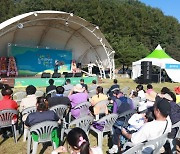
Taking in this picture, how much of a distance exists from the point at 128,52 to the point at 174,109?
102 ft

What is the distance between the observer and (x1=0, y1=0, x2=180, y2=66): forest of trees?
147ft

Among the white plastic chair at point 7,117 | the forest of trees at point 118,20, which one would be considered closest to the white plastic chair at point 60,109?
the white plastic chair at point 7,117

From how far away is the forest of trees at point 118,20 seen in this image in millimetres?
44844

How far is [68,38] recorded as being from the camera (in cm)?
2530

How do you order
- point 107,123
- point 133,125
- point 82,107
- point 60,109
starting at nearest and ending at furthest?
point 133,125 < point 107,123 < point 60,109 < point 82,107

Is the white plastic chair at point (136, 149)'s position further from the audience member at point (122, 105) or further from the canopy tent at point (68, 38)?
the canopy tent at point (68, 38)

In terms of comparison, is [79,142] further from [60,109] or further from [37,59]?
[37,59]

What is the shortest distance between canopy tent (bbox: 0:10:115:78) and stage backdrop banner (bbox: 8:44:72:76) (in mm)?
598

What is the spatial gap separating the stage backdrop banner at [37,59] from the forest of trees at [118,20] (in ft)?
41.1

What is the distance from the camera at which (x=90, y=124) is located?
16.4 feet

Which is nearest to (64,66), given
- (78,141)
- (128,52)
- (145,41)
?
(128,52)

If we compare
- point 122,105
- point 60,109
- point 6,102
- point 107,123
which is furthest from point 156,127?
point 6,102

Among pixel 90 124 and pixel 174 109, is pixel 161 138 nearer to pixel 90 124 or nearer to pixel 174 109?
pixel 174 109

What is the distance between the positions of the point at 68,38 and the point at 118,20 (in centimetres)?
2671
